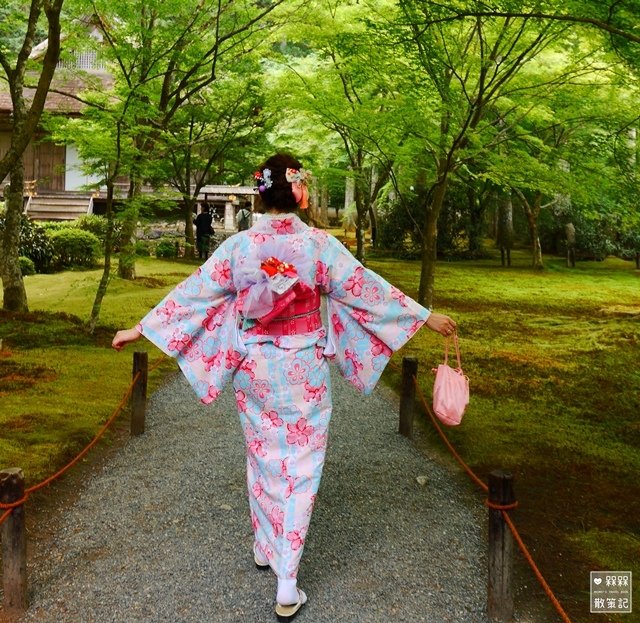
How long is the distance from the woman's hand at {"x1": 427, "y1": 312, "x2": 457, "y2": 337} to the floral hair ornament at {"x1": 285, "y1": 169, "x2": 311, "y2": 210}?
88 centimetres

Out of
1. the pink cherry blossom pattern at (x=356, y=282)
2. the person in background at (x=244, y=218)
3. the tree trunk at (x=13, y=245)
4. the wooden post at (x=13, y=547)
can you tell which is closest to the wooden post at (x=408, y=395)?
the pink cherry blossom pattern at (x=356, y=282)

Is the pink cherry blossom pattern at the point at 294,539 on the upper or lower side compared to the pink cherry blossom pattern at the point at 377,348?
lower

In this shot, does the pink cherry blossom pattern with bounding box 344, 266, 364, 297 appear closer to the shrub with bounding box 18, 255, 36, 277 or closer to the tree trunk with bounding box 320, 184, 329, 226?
the shrub with bounding box 18, 255, 36, 277

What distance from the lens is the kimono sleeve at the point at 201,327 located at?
3.37 meters

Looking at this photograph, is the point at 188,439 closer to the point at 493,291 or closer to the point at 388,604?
the point at 388,604

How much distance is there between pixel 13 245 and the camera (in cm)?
953

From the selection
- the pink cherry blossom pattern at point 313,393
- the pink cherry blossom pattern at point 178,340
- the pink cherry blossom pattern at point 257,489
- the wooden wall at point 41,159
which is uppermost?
the wooden wall at point 41,159

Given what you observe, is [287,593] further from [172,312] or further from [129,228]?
[129,228]

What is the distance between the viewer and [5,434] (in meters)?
5.46

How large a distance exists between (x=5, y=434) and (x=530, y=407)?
16.4 feet

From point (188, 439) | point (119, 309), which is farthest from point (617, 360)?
point (119, 309)

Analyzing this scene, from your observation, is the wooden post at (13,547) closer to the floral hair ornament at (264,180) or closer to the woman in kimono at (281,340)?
the woman in kimono at (281,340)

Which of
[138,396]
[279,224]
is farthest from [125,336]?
[138,396]

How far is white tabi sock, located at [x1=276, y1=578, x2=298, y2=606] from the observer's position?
10.0ft
